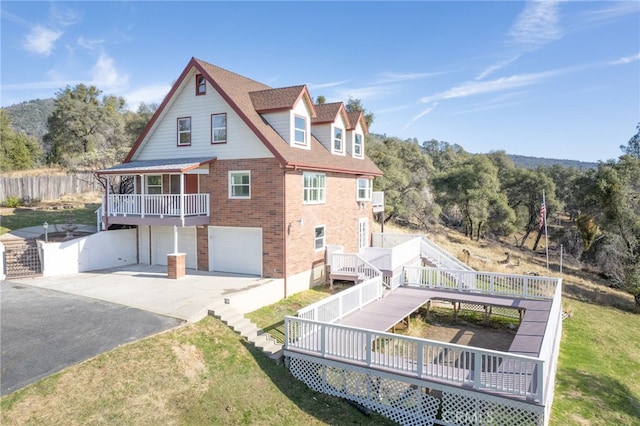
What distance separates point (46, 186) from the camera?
30312 mm

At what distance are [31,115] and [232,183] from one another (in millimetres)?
117287

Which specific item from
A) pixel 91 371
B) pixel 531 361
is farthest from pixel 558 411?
pixel 91 371

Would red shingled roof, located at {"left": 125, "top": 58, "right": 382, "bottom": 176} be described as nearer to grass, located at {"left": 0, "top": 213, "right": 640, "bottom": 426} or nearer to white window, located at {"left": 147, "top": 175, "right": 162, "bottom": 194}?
white window, located at {"left": 147, "top": 175, "right": 162, "bottom": 194}

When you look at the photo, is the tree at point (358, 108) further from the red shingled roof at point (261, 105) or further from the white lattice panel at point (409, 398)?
the white lattice panel at point (409, 398)

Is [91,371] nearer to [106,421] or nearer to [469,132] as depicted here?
[106,421]

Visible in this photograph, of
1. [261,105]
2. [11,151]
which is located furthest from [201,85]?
[11,151]

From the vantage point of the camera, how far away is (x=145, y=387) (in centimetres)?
848

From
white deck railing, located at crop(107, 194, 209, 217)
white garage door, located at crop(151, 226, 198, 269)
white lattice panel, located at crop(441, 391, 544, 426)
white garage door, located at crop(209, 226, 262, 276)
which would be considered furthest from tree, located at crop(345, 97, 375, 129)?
white lattice panel, located at crop(441, 391, 544, 426)

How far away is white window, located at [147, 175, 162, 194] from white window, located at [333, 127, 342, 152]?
9098mm

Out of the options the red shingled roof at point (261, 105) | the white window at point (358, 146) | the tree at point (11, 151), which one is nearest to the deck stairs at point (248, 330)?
the red shingled roof at point (261, 105)

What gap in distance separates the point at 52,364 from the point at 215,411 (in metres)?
3.91

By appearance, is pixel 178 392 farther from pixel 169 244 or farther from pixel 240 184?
pixel 169 244

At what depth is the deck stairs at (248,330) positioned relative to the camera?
1085 centimetres

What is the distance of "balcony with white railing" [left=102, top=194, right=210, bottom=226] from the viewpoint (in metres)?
16.7
